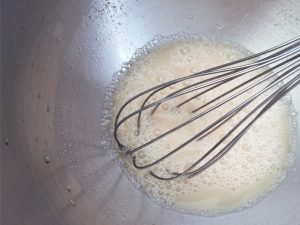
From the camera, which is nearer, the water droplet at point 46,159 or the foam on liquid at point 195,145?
the water droplet at point 46,159

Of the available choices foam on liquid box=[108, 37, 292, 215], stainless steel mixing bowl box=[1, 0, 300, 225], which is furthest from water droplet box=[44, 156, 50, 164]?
foam on liquid box=[108, 37, 292, 215]

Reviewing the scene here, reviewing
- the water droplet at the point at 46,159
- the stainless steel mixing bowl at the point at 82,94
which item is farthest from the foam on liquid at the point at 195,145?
the water droplet at the point at 46,159

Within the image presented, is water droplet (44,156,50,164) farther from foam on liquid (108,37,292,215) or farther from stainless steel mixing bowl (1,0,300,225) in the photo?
foam on liquid (108,37,292,215)

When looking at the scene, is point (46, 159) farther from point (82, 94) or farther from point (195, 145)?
point (195, 145)

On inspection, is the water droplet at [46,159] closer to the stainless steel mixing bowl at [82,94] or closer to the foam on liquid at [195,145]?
the stainless steel mixing bowl at [82,94]

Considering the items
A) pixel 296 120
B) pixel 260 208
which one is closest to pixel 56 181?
pixel 260 208

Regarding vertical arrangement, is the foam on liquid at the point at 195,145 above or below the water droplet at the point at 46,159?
above
